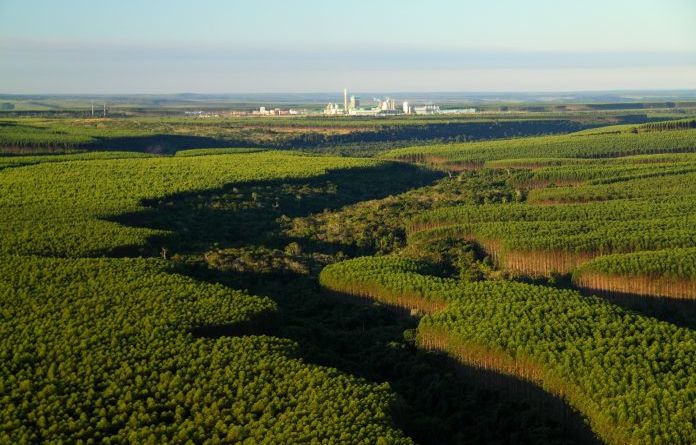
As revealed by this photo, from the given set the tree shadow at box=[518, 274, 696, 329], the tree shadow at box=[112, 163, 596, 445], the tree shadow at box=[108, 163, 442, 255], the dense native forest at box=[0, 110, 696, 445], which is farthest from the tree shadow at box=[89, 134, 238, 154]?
the tree shadow at box=[518, 274, 696, 329]

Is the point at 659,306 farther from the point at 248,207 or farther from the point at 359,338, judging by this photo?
the point at 248,207

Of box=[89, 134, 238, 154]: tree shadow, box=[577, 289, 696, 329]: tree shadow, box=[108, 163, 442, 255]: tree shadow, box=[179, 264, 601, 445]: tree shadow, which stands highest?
box=[89, 134, 238, 154]: tree shadow

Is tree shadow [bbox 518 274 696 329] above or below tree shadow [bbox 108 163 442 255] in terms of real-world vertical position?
below

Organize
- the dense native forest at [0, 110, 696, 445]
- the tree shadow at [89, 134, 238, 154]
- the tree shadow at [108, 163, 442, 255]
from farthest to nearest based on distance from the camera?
1. the tree shadow at [89, 134, 238, 154]
2. the tree shadow at [108, 163, 442, 255]
3. the dense native forest at [0, 110, 696, 445]

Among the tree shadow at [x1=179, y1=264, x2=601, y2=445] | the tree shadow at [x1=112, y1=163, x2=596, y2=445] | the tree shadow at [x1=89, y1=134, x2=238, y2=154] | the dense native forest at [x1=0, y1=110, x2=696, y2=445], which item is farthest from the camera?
the tree shadow at [x1=89, y1=134, x2=238, y2=154]

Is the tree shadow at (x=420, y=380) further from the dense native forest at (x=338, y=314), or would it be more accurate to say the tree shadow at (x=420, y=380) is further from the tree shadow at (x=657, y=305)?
the tree shadow at (x=657, y=305)

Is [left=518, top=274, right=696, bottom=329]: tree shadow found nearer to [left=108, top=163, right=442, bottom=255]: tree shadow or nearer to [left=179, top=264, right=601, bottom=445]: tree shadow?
[left=179, top=264, right=601, bottom=445]: tree shadow

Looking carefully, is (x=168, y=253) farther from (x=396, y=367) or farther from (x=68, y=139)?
(x=68, y=139)

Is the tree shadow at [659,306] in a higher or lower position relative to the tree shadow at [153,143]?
lower

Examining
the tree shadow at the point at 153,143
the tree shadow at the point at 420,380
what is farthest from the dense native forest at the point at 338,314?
the tree shadow at the point at 153,143
